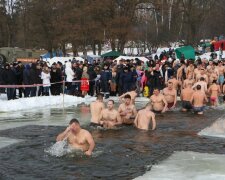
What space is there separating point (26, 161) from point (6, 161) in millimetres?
401

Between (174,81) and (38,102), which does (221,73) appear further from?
(38,102)

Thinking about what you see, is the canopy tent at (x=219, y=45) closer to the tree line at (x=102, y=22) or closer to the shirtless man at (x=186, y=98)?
the tree line at (x=102, y=22)

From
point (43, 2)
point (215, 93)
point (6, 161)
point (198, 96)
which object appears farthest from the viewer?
point (43, 2)

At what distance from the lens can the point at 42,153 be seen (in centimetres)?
1020

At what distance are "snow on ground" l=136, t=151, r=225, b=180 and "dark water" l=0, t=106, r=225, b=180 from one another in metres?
0.26

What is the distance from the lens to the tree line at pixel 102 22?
1859 inches

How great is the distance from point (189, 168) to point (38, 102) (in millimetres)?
11049

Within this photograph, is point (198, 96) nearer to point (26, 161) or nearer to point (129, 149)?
point (129, 149)

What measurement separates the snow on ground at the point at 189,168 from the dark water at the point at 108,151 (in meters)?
0.26

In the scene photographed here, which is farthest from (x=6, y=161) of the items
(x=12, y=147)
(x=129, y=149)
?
(x=129, y=149)

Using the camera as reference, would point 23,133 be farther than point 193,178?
Yes

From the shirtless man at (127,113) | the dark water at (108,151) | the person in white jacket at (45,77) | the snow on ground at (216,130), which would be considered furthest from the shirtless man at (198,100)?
the person in white jacket at (45,77)

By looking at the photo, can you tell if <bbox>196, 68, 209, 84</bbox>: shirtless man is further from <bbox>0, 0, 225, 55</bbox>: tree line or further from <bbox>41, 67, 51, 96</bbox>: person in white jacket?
<bbox>0, 0, 225, 55</bbox>: tree line

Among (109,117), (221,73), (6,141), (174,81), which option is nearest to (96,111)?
(109,117)
